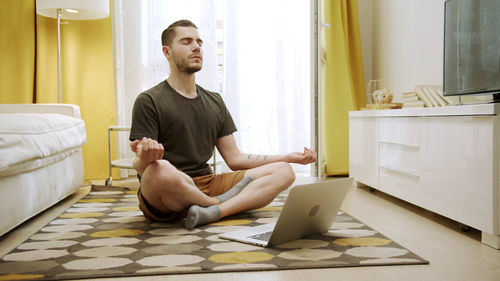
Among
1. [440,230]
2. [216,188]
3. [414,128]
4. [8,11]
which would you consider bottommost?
[440,230]

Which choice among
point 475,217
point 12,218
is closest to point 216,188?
point 12,218

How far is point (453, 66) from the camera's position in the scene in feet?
7.11

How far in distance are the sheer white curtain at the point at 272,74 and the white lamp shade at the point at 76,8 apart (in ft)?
3.68

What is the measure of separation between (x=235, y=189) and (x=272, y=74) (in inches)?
85.3

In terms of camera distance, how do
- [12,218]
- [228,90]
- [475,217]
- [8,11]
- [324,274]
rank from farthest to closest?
[228,90] → [8,11] → [12,218] → [475,217] → [324,274]

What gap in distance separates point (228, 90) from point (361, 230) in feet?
7.87

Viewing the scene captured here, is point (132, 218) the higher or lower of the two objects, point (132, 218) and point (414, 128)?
the lower

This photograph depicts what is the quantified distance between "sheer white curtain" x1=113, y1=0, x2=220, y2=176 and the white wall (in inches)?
52.1

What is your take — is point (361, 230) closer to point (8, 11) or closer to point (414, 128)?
point (414, 128)

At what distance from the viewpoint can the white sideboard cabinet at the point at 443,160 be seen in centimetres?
173

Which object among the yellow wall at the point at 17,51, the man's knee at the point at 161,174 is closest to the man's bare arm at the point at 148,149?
the man's knee at the point at 161,174

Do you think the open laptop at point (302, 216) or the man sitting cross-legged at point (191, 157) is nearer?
the open laptop at point (302, 216)

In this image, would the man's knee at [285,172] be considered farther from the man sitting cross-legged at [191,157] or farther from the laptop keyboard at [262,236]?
the laptop keyboard at [262,236]

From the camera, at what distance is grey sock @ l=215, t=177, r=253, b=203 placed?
219 centimetres
